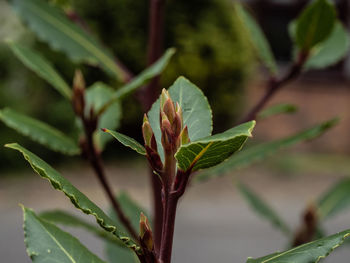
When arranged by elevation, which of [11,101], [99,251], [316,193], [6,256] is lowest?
[316,193]

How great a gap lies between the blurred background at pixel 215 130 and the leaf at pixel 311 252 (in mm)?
4913

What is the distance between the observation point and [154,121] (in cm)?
63

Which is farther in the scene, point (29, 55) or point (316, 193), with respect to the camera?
point (316, 193)

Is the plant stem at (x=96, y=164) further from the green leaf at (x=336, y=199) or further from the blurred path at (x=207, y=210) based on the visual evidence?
the blurred path at (x=207, y=210)

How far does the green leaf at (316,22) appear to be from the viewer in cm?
93

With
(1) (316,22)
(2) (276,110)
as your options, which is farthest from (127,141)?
(2) (276,110)

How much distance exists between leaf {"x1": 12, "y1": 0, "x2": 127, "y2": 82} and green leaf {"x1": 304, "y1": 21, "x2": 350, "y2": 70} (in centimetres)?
38

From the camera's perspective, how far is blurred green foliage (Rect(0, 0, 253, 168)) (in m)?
6.55

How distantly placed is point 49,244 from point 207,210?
18.6 feet

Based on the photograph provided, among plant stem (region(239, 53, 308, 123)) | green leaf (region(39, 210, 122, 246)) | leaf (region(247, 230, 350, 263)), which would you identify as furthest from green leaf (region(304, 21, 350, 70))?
leaf (region(247, 230, 350, 263))

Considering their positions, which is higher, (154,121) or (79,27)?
(79,27)

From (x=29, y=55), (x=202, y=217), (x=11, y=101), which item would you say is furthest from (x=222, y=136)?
(x=11, y=101)

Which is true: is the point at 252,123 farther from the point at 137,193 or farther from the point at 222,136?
the point at 137,193

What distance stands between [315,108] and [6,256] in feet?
16.7
